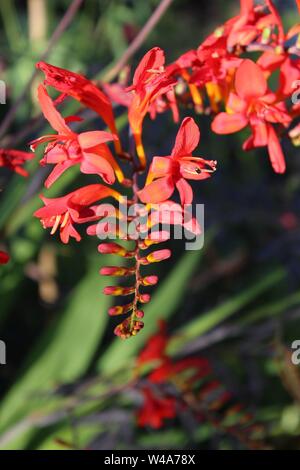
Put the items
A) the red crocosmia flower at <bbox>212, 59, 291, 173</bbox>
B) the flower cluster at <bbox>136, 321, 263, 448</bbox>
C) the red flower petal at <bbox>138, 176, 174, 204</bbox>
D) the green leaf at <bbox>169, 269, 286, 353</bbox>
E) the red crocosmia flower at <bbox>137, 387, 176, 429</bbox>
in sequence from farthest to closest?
the green leaf at <bbox>169, 269, 286, 353</bbox>
the red crocosmia flower at <bbox>137, 387, 176, 429</bbox>
the flower cluster at <bbox>136, 321, 263, 448</bbox>
the red crocosmia flower at <bbox>212, 59, 291, 173</bbox>
the red flower petal at <bbox>138, 176, 174, 204</bbox>

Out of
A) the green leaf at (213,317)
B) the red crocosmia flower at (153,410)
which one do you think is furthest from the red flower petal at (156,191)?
the green leaf at (213,317)

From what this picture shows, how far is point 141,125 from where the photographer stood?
784 millimetres

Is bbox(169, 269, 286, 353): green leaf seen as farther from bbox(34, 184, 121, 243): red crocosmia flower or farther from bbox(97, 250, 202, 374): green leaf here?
bbox(34, 184, 121, 243): red crocosmia flower

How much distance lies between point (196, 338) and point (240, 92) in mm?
766

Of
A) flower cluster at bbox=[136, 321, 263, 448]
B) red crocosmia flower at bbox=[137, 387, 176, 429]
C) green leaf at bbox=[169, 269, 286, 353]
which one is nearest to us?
flower cluster at bbox=[136, 321, 263, 448]

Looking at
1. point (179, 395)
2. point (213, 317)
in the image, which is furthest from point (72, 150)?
point (213, 317)

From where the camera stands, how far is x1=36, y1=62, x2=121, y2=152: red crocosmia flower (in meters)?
0.71

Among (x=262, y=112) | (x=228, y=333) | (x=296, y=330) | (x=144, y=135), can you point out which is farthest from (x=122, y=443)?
(x=144, y=135)

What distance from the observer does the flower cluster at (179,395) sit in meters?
1.08

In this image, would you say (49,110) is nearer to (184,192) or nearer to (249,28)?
(184,192)

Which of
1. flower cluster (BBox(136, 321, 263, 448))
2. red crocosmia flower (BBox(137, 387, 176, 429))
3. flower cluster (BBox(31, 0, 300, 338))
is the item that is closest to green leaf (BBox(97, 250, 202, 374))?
flower cluster (BBox(136, 321, 263, 448))

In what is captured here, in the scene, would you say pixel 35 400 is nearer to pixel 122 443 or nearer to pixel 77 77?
pixel 122 443

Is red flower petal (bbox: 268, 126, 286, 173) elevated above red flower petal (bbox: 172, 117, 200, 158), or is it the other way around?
red flower petal (bbox: 268, 126, 286, 173)

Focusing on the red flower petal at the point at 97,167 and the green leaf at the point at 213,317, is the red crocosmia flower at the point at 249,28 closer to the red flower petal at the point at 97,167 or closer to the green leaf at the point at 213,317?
the red flower petal at the point at 97,167
